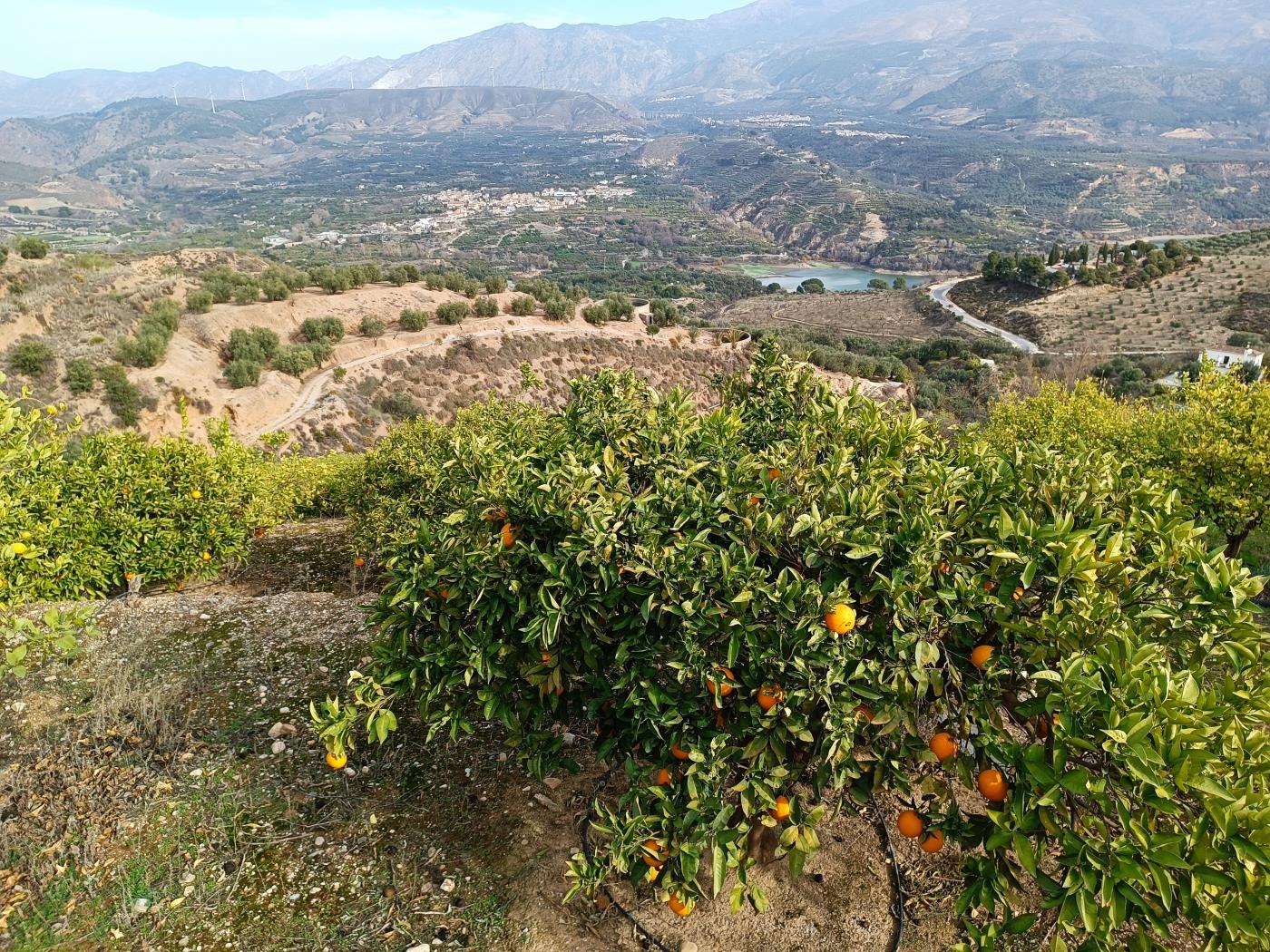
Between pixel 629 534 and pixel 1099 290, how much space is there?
78.1 m

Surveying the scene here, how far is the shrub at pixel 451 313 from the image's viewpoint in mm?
43906

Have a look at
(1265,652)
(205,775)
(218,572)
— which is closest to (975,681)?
(1265,652)

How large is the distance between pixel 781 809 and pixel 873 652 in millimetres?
970

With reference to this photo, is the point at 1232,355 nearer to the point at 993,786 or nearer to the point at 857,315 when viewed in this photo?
the point at 857,315

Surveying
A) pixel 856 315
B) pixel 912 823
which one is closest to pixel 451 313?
pixel 912 823

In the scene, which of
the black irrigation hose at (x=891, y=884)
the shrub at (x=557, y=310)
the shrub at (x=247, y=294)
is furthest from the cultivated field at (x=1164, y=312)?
the black irrigation hose at (x=891, y=884)

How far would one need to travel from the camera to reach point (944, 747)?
3.49 meters

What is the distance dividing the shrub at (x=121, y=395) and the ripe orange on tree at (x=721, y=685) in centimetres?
3027

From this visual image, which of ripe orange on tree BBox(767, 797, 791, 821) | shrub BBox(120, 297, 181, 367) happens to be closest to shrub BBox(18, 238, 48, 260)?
shrub BBox(120, 297, 181, 367)

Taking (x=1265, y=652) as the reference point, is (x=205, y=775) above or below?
below

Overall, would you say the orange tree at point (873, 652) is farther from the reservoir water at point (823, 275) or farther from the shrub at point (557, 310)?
the reservoir water at point (823, 275)

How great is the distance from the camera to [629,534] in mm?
3906

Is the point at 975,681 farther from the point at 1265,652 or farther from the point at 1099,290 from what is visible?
the point at 1099,290

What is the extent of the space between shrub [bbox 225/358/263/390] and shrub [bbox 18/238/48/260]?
16.4 m
